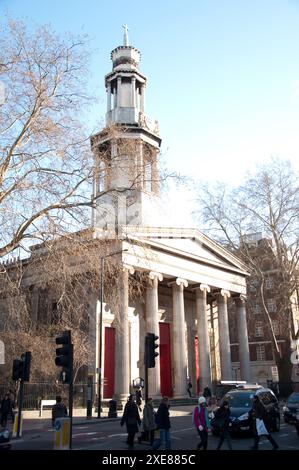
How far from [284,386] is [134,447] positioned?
3083cm

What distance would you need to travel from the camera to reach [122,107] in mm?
46500

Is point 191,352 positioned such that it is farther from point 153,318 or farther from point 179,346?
point 153,318

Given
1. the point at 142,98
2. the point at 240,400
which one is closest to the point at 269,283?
the point at 142,98

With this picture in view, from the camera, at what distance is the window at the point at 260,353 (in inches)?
2506

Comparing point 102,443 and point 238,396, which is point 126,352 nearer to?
point 238,396

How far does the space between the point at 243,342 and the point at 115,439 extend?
30.6m

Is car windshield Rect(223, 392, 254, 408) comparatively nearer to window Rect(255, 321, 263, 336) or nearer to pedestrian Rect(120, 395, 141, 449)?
pedestrian Rect(120, 395, 141, 449)

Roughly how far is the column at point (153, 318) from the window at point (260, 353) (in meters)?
32.8

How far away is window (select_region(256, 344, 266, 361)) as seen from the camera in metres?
63.6

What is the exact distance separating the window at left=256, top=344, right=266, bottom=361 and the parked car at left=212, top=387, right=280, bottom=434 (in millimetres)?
46427

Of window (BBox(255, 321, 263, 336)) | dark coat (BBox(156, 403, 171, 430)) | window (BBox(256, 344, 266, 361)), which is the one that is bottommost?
dark coat (BBox(156, 403, 171, 430))

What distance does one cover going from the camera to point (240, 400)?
18438mm

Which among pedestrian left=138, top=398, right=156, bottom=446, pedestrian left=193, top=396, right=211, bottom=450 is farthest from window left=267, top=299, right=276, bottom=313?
pedestrian left=193, top=396, right=211, bottom=450
